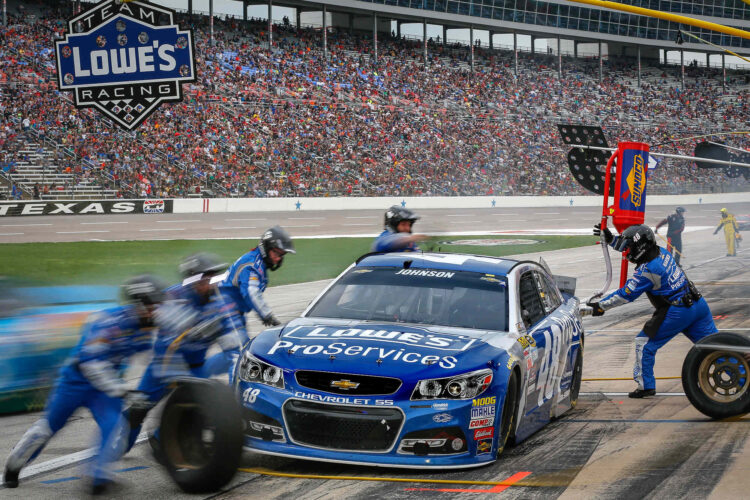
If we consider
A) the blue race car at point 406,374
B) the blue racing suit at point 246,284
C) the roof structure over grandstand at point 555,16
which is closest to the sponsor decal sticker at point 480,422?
the blue race car at point 406,374

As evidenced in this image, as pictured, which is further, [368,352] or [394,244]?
[394,244]

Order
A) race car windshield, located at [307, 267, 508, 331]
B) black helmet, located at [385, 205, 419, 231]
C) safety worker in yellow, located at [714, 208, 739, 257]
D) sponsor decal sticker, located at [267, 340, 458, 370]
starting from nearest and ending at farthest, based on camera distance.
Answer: sponsor decal sticker, located at [267, 340, 458, 370]
race car windshield, located at [307, 267, 508, 331]
black helmet, located at [385, 205, 419, 231]
safety worker in yellow, located at [714, 208, 739, 257]

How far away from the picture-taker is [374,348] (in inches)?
244

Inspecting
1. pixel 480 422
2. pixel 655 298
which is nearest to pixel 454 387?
pixel 480 422

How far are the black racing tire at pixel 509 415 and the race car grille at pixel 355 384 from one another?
2.59ft

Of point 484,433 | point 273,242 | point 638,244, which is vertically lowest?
point 484,433

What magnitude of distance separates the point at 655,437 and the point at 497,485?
2.03 metres

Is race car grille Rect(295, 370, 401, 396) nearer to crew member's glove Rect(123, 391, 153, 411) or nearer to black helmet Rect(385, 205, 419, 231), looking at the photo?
crew member's glove Rect(123, 391, 153, 411)

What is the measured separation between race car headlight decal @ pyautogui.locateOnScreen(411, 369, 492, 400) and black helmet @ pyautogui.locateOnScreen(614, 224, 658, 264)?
123 inches

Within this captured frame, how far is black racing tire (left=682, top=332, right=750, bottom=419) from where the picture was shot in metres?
7.86

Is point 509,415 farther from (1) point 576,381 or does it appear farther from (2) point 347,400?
(1) point 576,381

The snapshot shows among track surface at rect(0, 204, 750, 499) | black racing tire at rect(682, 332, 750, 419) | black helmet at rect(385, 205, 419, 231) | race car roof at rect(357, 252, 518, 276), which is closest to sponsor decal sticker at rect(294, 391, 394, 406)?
track surface at rect(0, 204, 750, 499)

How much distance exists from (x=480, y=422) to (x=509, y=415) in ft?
1.45

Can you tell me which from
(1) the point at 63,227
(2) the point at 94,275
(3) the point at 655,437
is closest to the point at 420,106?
(1) the point at 63,227
